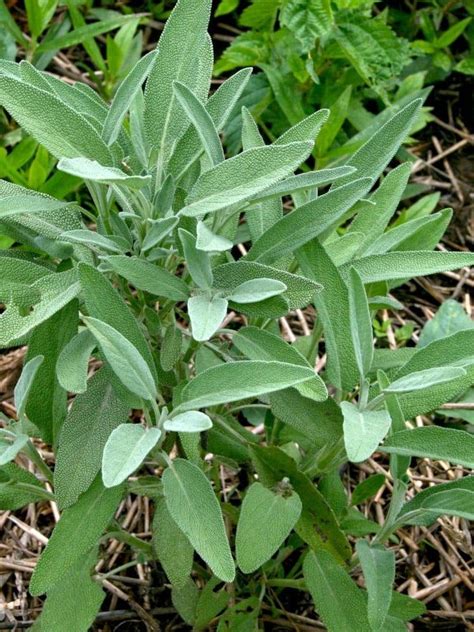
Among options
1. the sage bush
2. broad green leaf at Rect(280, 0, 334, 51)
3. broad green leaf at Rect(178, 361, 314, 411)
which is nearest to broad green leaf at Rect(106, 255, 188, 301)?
the sage bush

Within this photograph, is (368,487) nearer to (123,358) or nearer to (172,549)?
(172,549)

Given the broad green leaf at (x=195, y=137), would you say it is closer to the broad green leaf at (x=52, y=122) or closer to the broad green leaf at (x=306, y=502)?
the broad green leaf at (x=52, y=122)

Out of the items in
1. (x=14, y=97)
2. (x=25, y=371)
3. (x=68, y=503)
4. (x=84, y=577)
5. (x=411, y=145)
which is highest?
(x=14, y=97)

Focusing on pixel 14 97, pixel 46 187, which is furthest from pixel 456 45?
pixel 14 97

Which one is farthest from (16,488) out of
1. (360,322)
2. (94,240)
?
(360,322)

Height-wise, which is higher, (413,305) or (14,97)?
(14,97)

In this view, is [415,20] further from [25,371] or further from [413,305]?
[25,371]

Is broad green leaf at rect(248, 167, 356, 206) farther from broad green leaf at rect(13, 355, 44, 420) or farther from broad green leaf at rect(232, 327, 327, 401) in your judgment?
broad green leaf at rect(13, 355, 44, 420)
